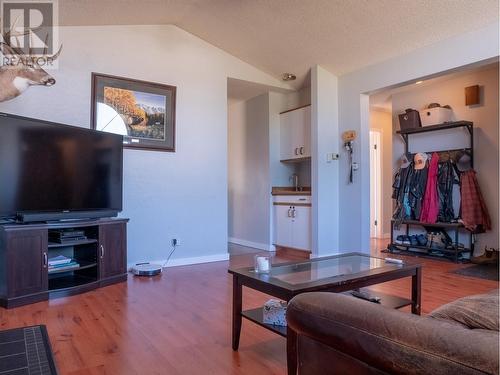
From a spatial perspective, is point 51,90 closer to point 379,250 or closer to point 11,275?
point 11,275

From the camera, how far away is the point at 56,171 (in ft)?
10.4

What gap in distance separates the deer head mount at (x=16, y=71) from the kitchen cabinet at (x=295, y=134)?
315 cm

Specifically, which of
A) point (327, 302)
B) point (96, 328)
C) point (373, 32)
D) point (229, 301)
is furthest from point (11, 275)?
point (373, 32)

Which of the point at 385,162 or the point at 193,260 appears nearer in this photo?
the point at 193,260

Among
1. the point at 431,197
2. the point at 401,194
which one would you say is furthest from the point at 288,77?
the point at 431,197

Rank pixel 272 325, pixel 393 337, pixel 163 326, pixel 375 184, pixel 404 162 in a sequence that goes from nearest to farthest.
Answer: pixel 393 337
pixel 272 325
pixel 163 326
pixel 404 162
pixel 375 184

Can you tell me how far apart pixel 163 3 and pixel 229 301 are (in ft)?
9.70

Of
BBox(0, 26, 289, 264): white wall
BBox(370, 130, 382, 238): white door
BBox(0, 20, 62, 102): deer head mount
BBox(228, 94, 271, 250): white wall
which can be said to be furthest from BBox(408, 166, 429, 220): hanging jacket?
BBox(0, 20, 62, 102): deer head mount

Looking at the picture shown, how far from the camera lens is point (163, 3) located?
145 inches

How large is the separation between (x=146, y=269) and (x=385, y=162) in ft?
16.6

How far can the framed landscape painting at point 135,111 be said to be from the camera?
3939 millimetres

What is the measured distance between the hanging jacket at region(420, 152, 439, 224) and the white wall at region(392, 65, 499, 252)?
334mm

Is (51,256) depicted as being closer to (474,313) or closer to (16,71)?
(16,71)

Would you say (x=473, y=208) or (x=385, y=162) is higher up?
(x=385, y=162)
